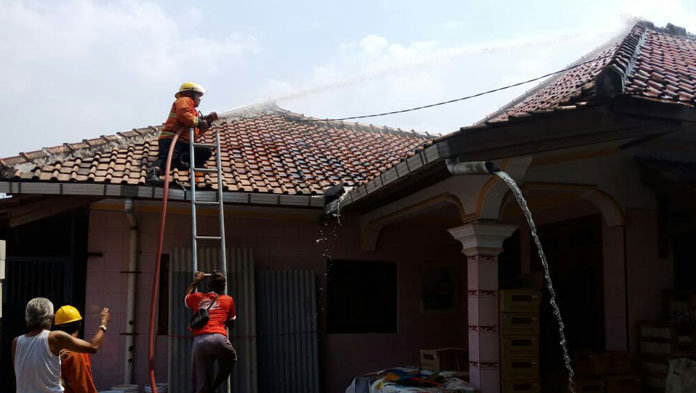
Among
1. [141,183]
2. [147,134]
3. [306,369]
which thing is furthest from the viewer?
[147,134]

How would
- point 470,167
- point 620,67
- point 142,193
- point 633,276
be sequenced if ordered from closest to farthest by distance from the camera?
point 470,167
point 620,67
point 633,276
point 142,193

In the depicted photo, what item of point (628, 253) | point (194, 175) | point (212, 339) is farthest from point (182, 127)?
point (628, 253)

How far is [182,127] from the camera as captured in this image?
916cm

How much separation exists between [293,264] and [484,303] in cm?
362

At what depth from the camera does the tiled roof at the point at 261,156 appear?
9.40 m

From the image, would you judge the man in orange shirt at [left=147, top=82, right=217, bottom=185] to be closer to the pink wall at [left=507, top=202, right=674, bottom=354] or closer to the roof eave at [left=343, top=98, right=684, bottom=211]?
the roof eave at [left=343, top=98, right=684, bottom=211]

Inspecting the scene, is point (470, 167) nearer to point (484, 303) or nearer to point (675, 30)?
point (484, 303)

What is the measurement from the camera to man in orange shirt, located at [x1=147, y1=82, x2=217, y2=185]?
907 cm

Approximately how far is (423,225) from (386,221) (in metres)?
1.12

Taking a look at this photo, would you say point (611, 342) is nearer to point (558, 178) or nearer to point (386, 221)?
point (558, 178)

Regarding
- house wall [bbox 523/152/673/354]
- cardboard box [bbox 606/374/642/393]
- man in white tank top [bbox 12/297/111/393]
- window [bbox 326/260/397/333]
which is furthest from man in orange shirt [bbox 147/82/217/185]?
cardboard box [bbox 606/374/642/393]

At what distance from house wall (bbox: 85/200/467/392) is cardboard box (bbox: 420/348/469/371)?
179 centimetres

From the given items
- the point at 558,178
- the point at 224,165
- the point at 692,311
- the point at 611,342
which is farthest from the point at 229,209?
the point at 692,311

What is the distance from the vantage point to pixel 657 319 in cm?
855
